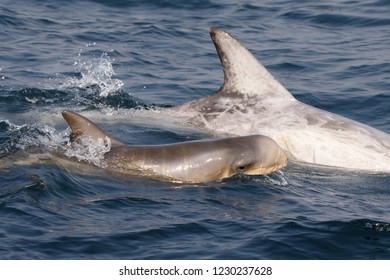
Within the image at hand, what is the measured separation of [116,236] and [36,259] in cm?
112

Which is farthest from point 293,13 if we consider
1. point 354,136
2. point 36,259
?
point 36,259

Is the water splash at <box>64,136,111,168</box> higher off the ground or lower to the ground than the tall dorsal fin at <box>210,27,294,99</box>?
lower

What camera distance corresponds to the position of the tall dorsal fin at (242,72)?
1516cm

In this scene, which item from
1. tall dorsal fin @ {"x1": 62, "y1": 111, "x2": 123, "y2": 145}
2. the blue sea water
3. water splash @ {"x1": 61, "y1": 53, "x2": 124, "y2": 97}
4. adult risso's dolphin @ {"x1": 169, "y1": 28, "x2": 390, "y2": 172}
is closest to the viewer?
the blue sea water

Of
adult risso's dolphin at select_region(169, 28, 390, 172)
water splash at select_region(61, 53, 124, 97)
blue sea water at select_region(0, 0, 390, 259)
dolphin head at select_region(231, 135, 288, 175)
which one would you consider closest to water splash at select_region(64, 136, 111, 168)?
blue sea water at select_region(0, 0, 390, 259)

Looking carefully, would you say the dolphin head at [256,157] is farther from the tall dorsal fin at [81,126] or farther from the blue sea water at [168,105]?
the tall dorsal fin at [81,126]

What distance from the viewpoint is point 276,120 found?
1491 centimetres

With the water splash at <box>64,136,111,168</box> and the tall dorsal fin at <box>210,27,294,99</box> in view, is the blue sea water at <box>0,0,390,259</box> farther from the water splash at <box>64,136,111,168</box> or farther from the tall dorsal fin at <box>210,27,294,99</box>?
the tall dorsal fin at <box>210,27,294,99</box>

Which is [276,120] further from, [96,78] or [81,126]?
[96,78]

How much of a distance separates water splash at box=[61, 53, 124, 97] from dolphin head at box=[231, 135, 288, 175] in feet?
17.1

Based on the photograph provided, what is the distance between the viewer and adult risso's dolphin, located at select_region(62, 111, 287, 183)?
12508mm

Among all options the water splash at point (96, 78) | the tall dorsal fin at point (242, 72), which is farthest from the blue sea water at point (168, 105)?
the tall dorsal fin at point (242, 72)

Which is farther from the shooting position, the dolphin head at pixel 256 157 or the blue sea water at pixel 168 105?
the dolphin head at pixel 256 157

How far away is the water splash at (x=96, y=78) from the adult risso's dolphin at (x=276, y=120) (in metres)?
2.78
